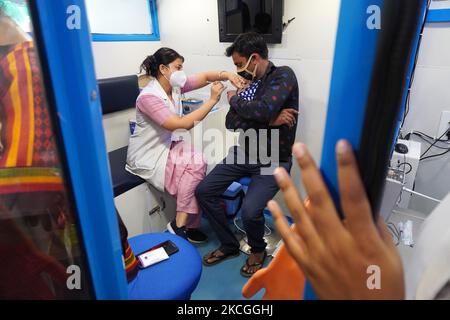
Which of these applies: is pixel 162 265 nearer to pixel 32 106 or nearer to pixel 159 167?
pixel 32 106

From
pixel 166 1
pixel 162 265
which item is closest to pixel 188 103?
pixel 166 1

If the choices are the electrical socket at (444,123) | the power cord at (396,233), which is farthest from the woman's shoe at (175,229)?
the electrical socket at (444,123)

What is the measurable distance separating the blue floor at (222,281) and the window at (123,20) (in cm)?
192

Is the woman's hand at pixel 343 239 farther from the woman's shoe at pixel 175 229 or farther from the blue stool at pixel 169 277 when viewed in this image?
the woman's shoe at pixel 175 229

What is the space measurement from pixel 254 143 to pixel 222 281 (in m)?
0.88

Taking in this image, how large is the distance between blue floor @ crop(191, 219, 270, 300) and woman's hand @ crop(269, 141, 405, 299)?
131cm

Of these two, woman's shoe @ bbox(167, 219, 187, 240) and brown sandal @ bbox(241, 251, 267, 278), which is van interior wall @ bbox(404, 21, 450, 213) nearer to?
brown sandal @ bbox(241, 251, 267, 278)

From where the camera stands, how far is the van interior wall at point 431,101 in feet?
5.44

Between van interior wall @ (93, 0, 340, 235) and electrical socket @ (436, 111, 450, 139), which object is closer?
electrical socket @ (436, 111, 450, 139)

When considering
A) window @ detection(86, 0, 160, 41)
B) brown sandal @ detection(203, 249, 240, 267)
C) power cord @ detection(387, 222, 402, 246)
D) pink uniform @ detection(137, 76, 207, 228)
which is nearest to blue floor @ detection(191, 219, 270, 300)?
brown sandal @ detection(203, 249, 240, 267)

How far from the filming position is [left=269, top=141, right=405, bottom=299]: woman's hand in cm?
33

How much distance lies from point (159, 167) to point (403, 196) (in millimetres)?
1529

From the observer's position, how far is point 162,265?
1076 millimetres

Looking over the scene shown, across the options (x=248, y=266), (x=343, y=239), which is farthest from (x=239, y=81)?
(x=343, y=239)
